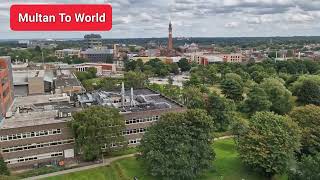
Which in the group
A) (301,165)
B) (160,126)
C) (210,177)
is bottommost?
(210,177)

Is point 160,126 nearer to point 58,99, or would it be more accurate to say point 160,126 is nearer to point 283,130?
point 283,130

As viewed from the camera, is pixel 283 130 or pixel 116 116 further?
pixel 116 116

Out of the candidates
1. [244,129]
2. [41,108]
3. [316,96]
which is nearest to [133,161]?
[244,129]

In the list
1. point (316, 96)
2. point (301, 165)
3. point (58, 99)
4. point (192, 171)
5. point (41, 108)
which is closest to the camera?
point (301, 165)

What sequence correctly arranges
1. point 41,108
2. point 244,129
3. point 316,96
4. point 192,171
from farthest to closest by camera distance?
point 316,96
point 41,108
point 244,129
point 192,171

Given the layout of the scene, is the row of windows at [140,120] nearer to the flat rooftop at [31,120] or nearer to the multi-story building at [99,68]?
the flat rooftop at [31,120]

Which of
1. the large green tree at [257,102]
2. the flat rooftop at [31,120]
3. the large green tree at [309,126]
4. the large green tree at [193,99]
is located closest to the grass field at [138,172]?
the large green tree at [309,126]

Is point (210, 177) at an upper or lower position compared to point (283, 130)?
lower

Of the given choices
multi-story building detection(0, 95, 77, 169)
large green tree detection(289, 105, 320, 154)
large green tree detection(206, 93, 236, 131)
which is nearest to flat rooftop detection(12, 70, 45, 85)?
multi-story building detection(0, 95, 77, 169)
